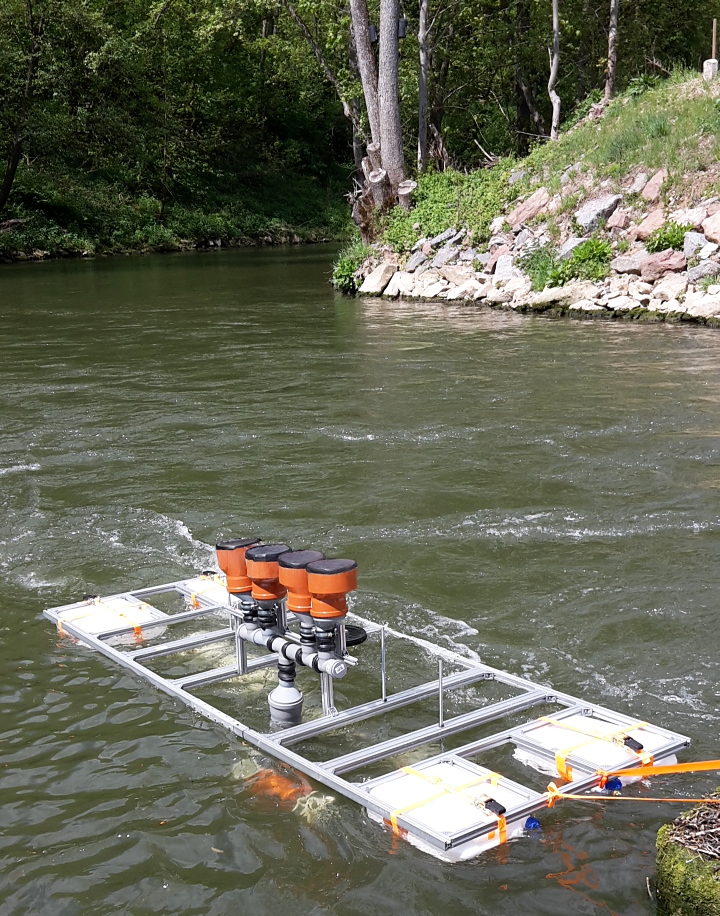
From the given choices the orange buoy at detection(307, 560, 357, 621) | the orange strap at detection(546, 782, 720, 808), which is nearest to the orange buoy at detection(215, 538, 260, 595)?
the orange buoy at detection(307, 560, 357, 621)

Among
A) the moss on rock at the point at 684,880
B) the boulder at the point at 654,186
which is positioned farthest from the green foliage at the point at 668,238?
the moss on rock at the point at 684,880

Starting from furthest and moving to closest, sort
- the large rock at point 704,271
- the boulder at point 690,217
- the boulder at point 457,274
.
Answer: the boulder at point 457,274
the boulder at point 690,217
the large rock at point 704,271

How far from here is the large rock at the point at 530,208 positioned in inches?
853

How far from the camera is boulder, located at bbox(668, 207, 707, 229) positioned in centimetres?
1842

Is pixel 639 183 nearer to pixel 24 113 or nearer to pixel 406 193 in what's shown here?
pixel 406 193

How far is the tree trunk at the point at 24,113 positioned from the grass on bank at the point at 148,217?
1.04 meters

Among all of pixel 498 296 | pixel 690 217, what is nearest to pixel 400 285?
pixel 498 296

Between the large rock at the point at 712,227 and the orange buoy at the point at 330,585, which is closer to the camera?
the orange buoy at the point at 330,585

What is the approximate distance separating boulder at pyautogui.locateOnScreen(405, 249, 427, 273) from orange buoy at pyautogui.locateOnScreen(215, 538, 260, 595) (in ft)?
60.7

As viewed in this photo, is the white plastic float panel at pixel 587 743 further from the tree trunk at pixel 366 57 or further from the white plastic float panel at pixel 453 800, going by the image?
the tree trunk at pixel 366 57

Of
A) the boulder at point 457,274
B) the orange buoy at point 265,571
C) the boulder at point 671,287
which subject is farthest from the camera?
the boulder at point 457,274

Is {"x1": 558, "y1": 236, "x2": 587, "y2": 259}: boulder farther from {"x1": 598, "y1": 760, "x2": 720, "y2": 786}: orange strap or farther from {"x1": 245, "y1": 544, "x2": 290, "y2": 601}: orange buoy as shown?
{"x1": 598, "y1": 760, "x2": 720, "y2": 786}: orange strap

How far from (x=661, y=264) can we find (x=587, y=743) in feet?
48.8

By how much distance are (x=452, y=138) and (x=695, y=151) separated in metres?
26.6
